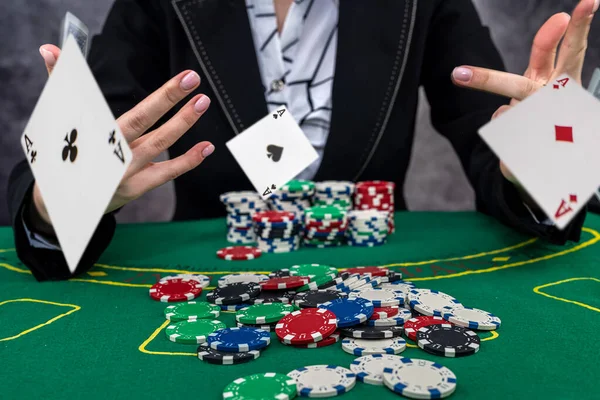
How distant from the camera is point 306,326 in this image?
116cm

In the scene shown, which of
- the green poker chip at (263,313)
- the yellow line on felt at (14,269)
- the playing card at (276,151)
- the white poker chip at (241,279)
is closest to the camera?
the green poker chip at (263,313)

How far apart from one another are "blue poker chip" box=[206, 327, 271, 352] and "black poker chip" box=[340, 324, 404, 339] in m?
0.17

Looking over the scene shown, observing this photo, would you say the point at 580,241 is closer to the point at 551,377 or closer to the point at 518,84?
the point at 518,84

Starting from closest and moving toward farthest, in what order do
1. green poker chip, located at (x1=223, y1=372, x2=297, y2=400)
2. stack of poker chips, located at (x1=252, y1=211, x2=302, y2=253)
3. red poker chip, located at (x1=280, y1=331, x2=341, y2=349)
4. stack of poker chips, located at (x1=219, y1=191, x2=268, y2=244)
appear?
1. green poker chip, located at (x1=223, y1=372, x2=297, y2=400)
2. red poker chip, located at (x1=280, y1=331, x2=341, y2=349)
3. stack of poker chips, located at (x1=252, y1=211, x2=302, y2=253)
4. stack of poker chips, located at (x1=219, y1=191, x2=268, y2=244)

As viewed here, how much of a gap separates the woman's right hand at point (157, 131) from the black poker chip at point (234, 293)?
12.3 inches

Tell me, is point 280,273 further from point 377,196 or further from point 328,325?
point 377,196

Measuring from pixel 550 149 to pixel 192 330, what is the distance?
781 mm

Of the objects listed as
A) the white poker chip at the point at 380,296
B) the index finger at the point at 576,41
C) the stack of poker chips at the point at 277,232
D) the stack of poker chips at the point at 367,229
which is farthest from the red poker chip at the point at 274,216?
the index finger at the point at 576,41

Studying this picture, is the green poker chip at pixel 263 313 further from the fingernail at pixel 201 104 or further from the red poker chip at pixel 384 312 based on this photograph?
the fingernail at pixel 201 104

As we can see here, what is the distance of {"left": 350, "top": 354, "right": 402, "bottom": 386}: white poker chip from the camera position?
38.4 inches

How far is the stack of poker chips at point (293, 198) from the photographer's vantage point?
210 cm

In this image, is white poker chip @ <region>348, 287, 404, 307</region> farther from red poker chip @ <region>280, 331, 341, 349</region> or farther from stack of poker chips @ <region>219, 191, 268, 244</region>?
stack of poker chips @ <region>219, 191, 268, 244</region>

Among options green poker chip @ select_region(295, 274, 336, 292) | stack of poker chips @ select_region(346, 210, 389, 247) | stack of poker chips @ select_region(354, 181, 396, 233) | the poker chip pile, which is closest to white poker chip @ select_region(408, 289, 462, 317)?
the poker chip pile

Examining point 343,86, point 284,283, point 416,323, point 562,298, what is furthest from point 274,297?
point 343,86
